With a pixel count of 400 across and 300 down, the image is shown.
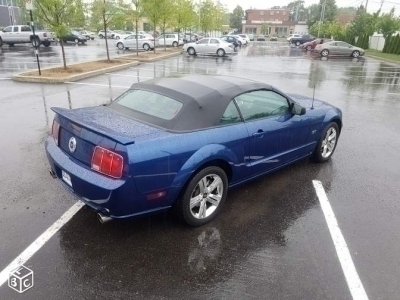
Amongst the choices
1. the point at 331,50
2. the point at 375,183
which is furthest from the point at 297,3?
the point at 375,183

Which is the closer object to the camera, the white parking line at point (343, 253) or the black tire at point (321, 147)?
the white parking line at point (343, 253)

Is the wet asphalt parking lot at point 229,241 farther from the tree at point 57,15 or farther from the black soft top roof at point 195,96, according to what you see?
the tree at point 57,15

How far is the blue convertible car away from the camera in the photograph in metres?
2.96

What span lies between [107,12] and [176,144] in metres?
17.5

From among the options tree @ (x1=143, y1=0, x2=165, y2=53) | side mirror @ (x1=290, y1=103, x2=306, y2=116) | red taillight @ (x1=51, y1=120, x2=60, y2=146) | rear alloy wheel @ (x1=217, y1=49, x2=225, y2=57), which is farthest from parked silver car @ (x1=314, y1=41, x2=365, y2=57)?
red taillight @ (x1=51, y1=120, x2=60, y2=146)

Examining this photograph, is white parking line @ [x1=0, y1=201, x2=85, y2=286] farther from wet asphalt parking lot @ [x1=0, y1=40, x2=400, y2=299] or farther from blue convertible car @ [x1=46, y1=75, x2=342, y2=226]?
blue convertible car @ [x1=46, y1=75, x2=342, y2=226]

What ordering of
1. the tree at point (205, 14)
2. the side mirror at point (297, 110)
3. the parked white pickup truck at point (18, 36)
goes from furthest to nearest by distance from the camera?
1. the tree at point (205, 14)
2. the parked white pickup truck at point (18, 36)
3. the side mirror at point (297, 110)

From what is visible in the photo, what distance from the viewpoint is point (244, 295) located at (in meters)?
2.70

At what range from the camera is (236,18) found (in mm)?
129250

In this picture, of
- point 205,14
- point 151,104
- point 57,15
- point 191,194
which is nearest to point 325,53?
point 205,14

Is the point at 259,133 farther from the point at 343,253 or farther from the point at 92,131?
the point at 92,131

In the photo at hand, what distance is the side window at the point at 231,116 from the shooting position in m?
3.71

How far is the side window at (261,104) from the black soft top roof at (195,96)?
0.09 m

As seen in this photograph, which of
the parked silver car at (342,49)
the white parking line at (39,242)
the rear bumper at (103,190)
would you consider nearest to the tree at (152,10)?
the parked silver car at (342,49)
